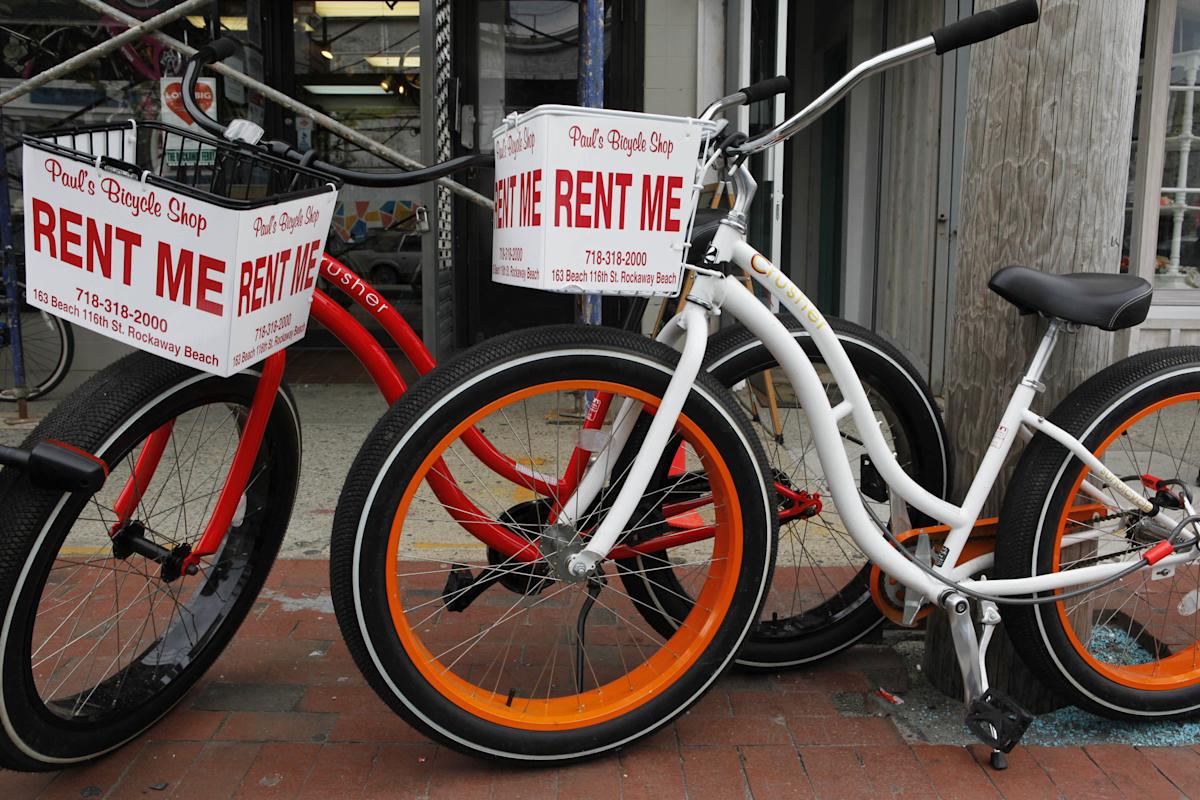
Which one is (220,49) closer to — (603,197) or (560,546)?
(603,197)

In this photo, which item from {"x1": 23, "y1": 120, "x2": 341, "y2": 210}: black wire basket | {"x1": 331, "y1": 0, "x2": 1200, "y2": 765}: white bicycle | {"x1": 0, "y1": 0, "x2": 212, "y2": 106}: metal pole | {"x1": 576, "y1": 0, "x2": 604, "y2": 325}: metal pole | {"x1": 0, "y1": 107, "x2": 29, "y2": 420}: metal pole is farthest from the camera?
{"x1": 0, "y1": 107, "x2": 29, "y2": 420}: metal pole

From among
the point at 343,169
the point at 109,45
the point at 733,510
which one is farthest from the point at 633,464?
the point at 109,45

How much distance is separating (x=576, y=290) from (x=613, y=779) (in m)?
1.18

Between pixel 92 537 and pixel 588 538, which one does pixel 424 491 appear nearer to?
pixel 92 537

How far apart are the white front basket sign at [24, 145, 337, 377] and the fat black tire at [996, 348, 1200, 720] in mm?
1865

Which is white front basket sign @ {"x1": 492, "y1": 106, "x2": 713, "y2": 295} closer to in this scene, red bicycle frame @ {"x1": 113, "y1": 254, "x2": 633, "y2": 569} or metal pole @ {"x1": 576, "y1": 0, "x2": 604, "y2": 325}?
red bicycle frame @ {"x1": 113, "y1": 254, "x2": 633, "y2": 569}

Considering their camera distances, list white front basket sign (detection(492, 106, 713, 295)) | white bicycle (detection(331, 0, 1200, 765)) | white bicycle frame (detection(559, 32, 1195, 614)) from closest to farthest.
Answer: white front basket sign (detection(492, 106, 713, 295))
white bicycle (detection(331, 0, 1200, 765))
white bicycle frame (detection(559, 32, 1195, 614))

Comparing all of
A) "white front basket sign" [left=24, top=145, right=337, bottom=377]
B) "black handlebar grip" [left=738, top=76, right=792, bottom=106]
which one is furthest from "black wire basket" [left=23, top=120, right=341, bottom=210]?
"black handlebar grip" [left=738, top=76, right=792, bottom=106]

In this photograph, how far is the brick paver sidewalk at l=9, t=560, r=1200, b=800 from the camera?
2.51 meters

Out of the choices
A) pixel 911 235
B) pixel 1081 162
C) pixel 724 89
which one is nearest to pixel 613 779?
pixel 1081 162

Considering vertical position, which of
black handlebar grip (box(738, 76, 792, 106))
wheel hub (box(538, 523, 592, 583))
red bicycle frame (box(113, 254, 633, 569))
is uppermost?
black handlebar grip (box(738, 76, 792, 106))

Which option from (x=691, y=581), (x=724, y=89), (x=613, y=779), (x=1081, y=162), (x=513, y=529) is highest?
(x=724, y=89)

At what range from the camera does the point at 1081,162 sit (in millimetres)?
2668

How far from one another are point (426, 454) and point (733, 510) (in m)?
0.74
